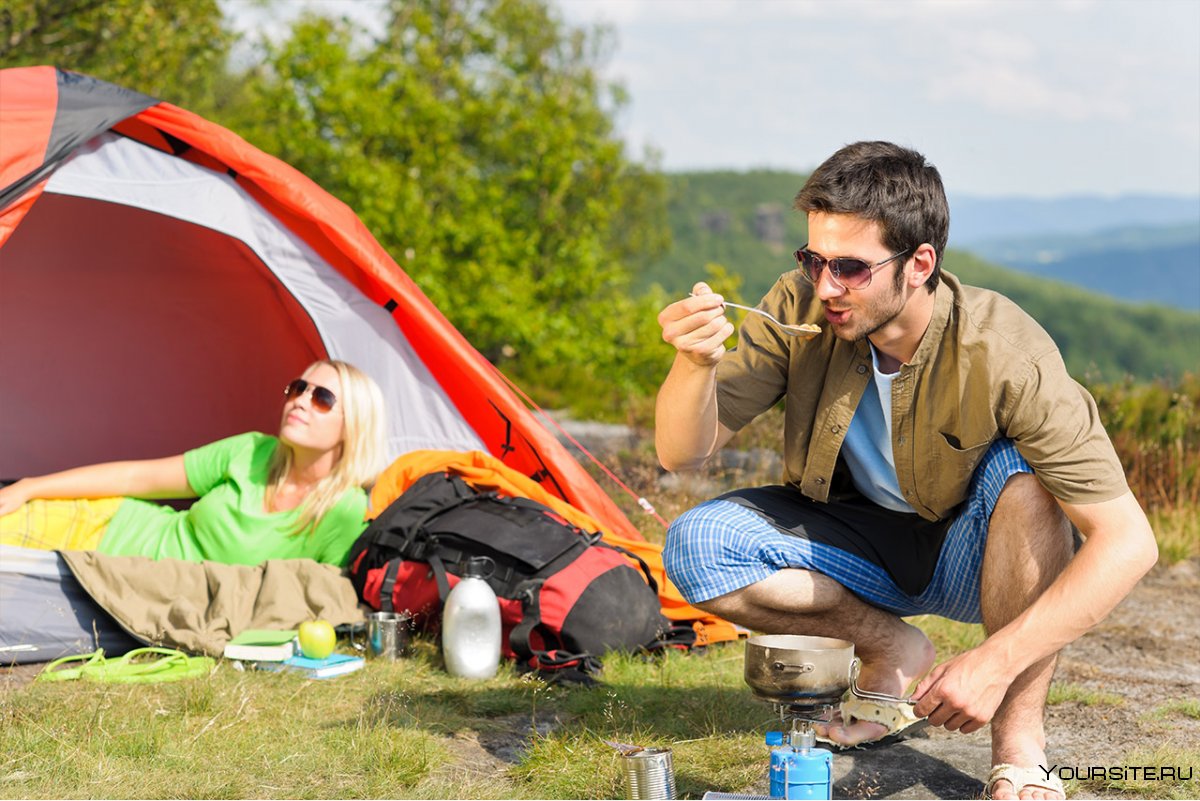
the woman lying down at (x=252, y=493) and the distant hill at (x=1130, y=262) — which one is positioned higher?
the distant hill at (x=1130, y=262)

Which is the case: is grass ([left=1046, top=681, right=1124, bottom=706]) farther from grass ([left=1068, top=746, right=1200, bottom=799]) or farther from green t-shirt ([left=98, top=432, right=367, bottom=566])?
green t-shirt ([left=98, top=432, right=367, bottom=566])

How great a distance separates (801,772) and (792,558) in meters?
0.62

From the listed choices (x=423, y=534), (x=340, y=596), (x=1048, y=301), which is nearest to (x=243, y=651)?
(x=340, y=596)

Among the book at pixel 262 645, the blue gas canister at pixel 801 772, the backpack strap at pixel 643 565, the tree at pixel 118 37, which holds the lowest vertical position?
the book at pixel 262 645

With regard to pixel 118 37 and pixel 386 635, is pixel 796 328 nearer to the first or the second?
pixel 386 635

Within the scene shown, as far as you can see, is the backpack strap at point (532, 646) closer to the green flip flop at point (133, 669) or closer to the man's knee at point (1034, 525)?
the green flip flop at point (133, 669)

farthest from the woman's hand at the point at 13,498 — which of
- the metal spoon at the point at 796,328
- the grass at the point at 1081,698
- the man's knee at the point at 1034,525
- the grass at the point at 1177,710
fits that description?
the grass at the point at 1177,710

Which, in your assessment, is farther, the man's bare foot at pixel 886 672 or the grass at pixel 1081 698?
the grass at pixel 1081 698

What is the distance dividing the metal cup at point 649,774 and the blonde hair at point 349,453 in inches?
64.4

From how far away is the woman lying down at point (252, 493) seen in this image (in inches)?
137

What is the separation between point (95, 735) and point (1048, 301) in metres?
57.5

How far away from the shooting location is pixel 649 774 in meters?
2.08

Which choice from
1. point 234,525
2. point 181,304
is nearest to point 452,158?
point 181,304

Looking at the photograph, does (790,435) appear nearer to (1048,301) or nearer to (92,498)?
(92,498)
